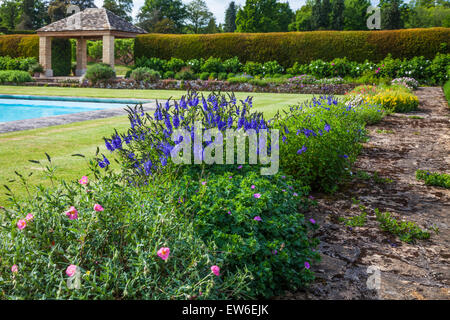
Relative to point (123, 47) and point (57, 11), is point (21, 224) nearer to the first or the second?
point (123, 47)

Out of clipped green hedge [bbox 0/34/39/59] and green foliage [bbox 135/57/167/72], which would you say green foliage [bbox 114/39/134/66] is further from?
green foliage [bbox 135/57/167/72]

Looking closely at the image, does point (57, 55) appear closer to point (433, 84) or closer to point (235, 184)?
point (433, 84)

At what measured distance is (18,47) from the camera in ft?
84.1

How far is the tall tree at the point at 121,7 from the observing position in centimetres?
4878

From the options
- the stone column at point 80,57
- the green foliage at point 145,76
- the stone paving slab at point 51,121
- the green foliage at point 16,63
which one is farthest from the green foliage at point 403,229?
the stone column at point 80,57

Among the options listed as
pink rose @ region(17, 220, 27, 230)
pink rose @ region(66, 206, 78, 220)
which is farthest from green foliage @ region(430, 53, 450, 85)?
pink rose @ region(17, 220, 27, 230)

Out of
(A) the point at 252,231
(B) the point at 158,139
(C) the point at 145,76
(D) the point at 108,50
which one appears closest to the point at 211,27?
(D) the point at 108,50

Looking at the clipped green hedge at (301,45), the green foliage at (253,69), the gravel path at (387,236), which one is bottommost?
the gravel path at (387,236)

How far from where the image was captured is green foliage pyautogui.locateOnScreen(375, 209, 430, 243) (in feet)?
9.40

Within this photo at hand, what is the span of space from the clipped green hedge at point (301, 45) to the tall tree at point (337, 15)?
27.2 metres

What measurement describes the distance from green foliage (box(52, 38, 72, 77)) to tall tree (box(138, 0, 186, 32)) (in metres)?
24.3

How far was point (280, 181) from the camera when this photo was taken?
2.80m

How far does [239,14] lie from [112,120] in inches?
1419

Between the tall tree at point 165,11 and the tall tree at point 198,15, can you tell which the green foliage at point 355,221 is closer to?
the tall tree at point 165,11
